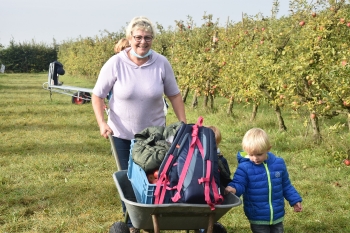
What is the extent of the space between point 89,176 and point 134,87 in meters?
2.70

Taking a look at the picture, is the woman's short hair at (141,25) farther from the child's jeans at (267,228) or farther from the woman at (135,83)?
the child's jeans at (267,228)

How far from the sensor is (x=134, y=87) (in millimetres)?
3566

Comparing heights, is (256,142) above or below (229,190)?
above

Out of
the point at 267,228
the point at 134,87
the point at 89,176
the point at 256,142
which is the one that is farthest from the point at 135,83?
the point at 89,176

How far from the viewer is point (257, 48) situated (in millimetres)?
8945

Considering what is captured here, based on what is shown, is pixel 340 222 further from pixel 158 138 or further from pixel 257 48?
pixel 257 48

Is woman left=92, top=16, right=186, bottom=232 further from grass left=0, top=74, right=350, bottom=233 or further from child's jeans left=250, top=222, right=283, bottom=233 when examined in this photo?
grass left=0, top=74, right=350, bottom=233

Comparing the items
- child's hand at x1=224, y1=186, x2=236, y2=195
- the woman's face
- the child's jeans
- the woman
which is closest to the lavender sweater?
the woman

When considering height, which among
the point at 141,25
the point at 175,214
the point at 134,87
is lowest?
the point at 175,214

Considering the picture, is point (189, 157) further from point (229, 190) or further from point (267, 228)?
point (267, 228)

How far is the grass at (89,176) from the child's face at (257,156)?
1.29 meters

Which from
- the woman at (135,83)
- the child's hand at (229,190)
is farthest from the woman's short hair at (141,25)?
the child's hand at (229,190)

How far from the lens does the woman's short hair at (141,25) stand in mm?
3445

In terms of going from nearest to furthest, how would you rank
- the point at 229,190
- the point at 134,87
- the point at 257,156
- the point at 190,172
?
the point at 190,172 → the point at 229,190 → the point at 257,156 → the point at 134,87
